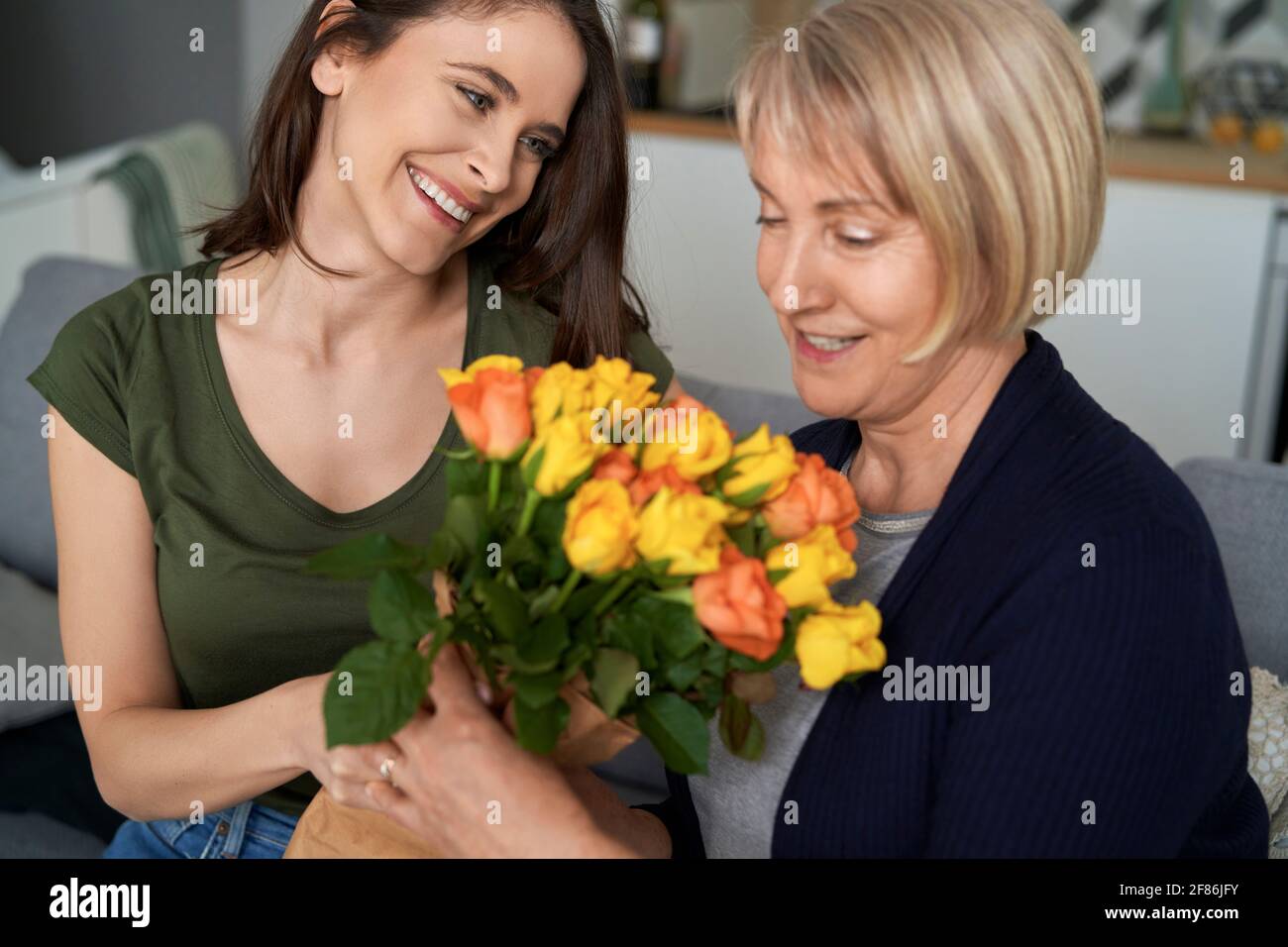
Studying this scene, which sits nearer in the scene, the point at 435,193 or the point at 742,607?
the point at 742,607

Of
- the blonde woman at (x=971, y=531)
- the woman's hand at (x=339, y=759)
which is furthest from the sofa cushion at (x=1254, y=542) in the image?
the woman's hand at (x=339, y=759)

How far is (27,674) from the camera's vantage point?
200 cm

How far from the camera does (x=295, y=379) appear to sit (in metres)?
1.55

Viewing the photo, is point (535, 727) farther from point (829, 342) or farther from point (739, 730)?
point (829, 342)

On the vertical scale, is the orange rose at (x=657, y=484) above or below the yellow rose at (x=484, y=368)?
below

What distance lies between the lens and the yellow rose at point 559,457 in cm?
89

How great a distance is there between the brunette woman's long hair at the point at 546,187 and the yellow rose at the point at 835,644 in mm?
771

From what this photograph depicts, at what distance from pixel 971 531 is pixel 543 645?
0.39m

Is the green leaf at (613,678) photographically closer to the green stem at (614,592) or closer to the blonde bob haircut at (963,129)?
the green stem at (614,592)

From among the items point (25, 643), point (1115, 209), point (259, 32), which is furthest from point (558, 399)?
point (259, 32)

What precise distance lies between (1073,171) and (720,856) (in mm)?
688

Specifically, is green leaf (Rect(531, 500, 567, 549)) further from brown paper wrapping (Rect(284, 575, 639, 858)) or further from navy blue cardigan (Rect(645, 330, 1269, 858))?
navy blue cardigan (Rect(645, 330, 1269, 858))
